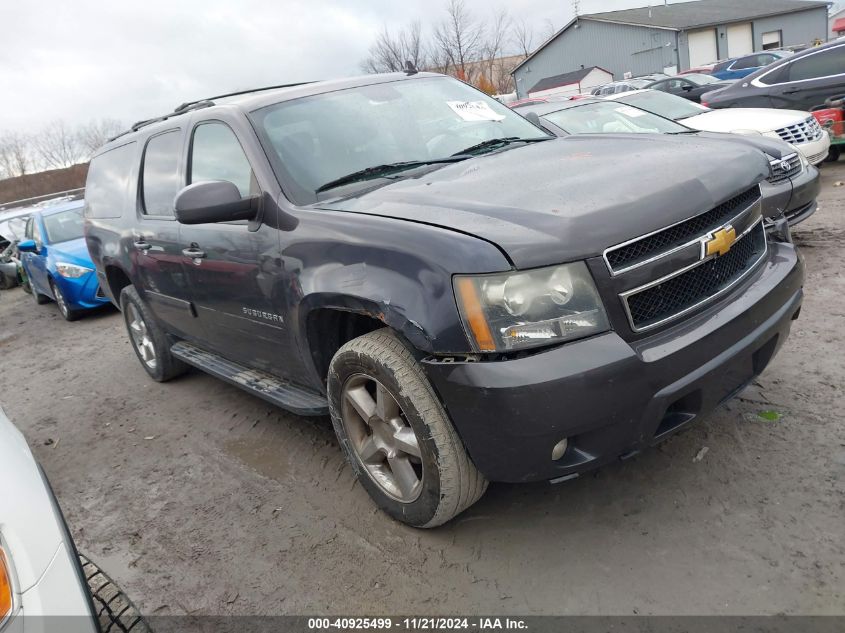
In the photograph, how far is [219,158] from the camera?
3.43 metres

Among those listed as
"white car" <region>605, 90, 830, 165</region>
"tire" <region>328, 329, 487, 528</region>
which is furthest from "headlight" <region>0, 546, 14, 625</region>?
"white car" <region>605, 90, 830, 165</region>

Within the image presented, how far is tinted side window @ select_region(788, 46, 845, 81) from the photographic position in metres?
9.49

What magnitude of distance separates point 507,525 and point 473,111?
2.23m

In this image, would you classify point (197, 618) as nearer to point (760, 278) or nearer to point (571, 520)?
point (571, 520)

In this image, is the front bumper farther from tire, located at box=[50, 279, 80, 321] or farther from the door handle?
tire, located at box=[50, 279, 80, 321]

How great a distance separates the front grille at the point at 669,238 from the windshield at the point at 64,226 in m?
8.80

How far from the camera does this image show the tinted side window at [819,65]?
949 centimetres

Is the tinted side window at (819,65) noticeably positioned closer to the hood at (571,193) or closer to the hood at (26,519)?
the hood at (571,193)

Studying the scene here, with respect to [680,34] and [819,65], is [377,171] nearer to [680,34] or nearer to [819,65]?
[819,65]

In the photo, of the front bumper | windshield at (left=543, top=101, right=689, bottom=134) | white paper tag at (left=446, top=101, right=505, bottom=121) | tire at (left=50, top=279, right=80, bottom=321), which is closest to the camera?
the front bumper

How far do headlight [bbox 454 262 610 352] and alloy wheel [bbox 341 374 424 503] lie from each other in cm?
53

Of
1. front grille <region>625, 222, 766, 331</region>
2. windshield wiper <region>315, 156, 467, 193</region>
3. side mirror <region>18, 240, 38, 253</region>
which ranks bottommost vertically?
front grille <region>625, 222, 766, 331</region>

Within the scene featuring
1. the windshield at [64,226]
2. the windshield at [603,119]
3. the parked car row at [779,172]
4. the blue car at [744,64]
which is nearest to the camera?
the parked car row at [779,172]

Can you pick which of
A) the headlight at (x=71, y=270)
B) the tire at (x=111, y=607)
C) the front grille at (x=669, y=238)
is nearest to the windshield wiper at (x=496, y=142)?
the front grille at (x=669, y=238)
